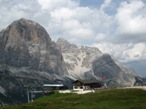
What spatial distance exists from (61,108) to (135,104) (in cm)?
1698

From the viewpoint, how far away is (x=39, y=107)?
8162cm

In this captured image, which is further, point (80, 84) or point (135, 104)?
point (80, 84)

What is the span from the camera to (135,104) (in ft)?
258

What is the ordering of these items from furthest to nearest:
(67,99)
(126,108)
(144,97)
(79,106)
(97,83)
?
1. (97,83)
2. (67,99)
3. (144,97)
4. (79,106)
5. (126,108)

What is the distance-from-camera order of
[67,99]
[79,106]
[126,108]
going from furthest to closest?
[67,99]
[79,106]
[126,108]

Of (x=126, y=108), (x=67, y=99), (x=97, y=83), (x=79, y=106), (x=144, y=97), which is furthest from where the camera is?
(x=97, y=83)

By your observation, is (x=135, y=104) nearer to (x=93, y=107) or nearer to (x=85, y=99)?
(x=93, y=107)

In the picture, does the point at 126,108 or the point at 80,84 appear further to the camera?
the point at 80,84

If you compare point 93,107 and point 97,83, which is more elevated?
point 97,83

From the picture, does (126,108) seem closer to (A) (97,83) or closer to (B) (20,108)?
(B) (20,108)

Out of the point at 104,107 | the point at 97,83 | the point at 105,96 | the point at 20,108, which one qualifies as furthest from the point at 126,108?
the point at 97,83

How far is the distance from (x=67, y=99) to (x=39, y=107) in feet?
51.7

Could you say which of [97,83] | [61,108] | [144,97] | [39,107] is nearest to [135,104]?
[144,97]

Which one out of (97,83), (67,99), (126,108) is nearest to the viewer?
(126,108)
